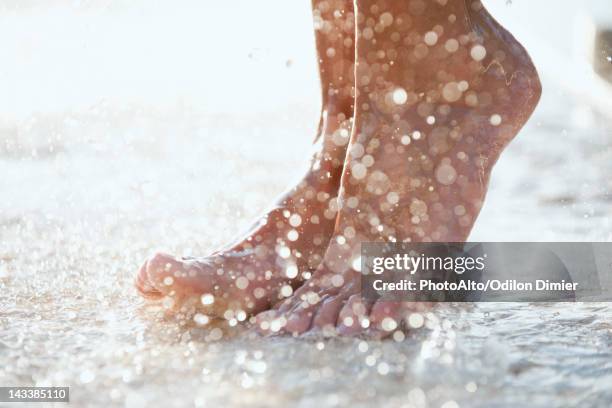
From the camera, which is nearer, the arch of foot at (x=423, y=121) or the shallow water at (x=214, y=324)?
the shallow water at (x=214, y=324)

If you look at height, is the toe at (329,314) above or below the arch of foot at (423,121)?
below

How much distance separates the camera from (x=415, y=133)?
1444 millimetres

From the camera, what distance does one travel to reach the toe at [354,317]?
1282 millimetres

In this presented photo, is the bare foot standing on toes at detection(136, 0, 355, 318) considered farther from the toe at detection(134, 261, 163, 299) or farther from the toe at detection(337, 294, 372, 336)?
the toe at detection(337, 294, 372, 336)

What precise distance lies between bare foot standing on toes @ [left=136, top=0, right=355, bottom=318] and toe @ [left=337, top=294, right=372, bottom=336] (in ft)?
0.60

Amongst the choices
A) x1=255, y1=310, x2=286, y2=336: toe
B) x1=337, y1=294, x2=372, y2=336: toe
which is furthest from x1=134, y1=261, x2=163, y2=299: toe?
x1=337, y1=294, x2=372, y2=336: toe

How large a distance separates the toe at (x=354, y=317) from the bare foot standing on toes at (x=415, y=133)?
2 cm

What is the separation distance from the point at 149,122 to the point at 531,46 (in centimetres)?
263

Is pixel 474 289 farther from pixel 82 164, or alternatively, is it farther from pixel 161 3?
pixel 161 3

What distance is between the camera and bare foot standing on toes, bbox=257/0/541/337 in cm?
142

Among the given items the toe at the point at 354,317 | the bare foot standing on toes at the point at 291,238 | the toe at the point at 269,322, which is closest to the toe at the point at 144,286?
the bare foot standing on toes at the point at 291,238

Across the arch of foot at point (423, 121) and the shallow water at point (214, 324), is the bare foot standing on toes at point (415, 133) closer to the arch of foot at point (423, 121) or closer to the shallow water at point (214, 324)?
the arch of foot at point (423, 121)

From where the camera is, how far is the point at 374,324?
1290 millimetres

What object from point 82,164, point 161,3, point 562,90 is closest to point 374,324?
point 82,164
